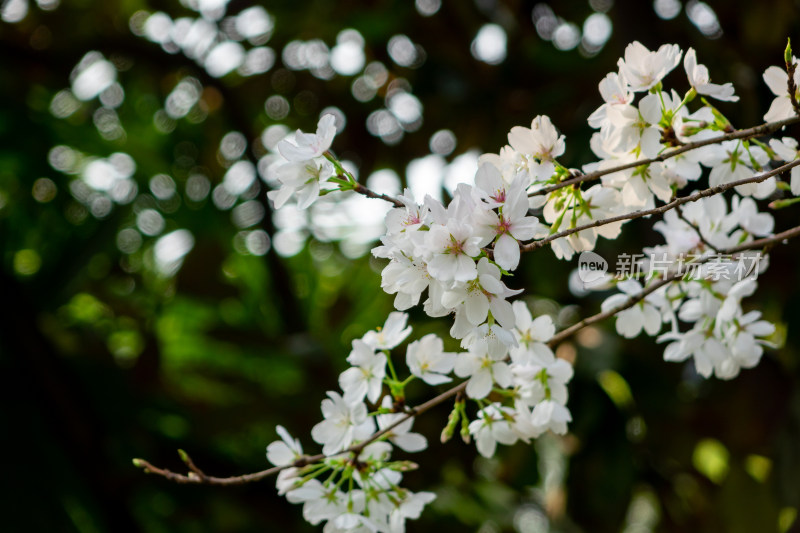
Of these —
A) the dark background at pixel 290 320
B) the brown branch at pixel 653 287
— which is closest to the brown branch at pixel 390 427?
the brown branch at pixel 653 287

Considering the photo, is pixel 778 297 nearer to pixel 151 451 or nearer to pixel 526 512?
pixel 526 512

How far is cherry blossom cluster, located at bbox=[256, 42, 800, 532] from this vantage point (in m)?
0.36

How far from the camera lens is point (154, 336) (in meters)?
1.34

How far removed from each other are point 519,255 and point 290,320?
1.14 meters

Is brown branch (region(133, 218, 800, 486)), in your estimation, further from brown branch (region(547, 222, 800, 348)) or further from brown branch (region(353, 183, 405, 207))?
brown branch (region(353, 183, 405, 207))

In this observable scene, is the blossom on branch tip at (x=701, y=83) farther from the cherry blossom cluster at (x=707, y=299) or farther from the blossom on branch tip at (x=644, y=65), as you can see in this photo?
the cherry blossom cluster at (x=707, y=299)

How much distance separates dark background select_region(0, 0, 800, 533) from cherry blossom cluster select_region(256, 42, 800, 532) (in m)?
0.44

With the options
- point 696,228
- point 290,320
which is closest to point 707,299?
point 696,228

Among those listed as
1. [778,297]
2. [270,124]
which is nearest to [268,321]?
[270,124]

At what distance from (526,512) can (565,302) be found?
0.52 metres

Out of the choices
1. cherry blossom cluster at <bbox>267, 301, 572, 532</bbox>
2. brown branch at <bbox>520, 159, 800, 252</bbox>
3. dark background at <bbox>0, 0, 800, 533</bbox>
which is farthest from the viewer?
dark background at <bbox>0, 0, 800, 533</bbox>

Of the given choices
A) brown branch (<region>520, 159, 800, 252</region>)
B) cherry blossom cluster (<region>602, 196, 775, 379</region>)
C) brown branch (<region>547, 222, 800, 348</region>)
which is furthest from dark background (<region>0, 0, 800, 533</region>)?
brown branch (<region>520, 159, 800, 252</region>)

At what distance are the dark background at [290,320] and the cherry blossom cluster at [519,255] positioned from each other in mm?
442

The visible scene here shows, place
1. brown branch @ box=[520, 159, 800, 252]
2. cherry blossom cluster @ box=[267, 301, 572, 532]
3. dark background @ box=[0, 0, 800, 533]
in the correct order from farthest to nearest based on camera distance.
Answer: dark background @ box=[0, 0, 800, 533] → cherry blossom cluster @ box=[267, 301, 572, 532] → brown branch @ box=[520, 159, 800, 252]
